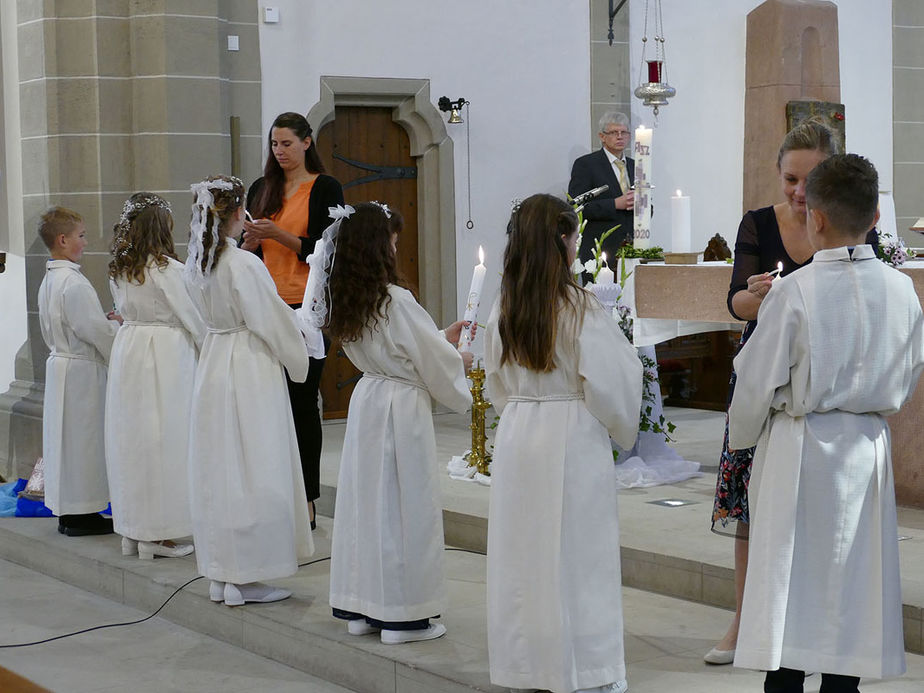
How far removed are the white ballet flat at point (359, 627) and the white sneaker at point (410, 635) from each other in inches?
5.0

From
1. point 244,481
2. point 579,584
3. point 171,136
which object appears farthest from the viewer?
point 171,136

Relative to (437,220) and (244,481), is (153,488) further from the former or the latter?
(437,220)

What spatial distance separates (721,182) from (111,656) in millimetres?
6510

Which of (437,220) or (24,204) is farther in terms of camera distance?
(437,220)

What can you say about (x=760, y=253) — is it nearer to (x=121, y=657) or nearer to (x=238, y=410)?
(x=238, y=410)

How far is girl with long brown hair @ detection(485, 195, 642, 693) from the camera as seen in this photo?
360 centimetres

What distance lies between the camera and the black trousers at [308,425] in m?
5.89

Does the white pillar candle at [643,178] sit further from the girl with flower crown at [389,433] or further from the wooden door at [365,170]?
the wooden door at [365,170]

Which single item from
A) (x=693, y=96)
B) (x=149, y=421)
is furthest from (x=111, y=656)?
(x=693, y=96)

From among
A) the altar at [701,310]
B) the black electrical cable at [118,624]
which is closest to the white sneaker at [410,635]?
the black electrical cable at [118,624]

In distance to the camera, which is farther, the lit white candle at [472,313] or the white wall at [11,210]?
the white wall at [11,210]

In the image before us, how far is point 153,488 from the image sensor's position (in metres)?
5.93

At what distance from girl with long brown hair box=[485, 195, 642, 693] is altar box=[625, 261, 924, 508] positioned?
2.24 metres

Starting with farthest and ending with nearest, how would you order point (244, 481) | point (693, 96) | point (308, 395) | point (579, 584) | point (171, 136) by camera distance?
point (693, 96)
point (171, 136)
point (308, 395)
point (244, 481)
point (579, 584)
